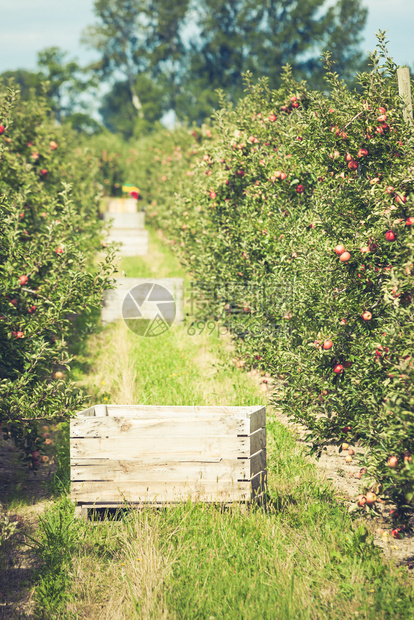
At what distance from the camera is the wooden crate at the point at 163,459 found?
4.14 meters

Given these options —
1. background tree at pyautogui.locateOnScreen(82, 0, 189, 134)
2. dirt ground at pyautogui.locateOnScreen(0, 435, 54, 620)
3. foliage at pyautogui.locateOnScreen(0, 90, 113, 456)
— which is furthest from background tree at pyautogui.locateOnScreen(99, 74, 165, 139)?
dirt ground at pyautogui.locateOnScreen(0, 435, 54, 620)

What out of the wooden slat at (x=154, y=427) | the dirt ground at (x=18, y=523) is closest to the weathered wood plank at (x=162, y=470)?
the wooden slat at (x=154, y=427)

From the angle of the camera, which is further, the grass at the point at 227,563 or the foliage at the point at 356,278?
the foliage at the point at 356,278

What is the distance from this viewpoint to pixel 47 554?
→ 12.9 feet

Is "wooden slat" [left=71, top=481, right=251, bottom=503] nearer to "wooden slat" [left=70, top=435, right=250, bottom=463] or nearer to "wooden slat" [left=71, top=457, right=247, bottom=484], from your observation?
"wooden slat" [left=71, top=457, right=247, bottom=484]

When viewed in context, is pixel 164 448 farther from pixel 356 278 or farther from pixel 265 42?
pixel 265 42

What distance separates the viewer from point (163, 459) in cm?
420

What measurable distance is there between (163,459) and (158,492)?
9.8 inches

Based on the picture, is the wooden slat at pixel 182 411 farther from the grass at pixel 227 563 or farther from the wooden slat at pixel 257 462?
the grass at pixel 227 563

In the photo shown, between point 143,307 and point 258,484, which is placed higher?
point 143,307

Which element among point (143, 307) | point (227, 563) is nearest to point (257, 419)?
point (227, 563)

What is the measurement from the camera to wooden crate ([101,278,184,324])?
31.3 ft

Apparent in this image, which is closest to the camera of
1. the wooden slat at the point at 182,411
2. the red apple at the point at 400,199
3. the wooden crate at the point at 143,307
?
the red apple at the point at 400,199

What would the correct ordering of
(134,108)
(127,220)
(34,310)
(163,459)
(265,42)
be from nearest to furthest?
(163,459), (34,310), (127,220), (265,42), (134,108)
